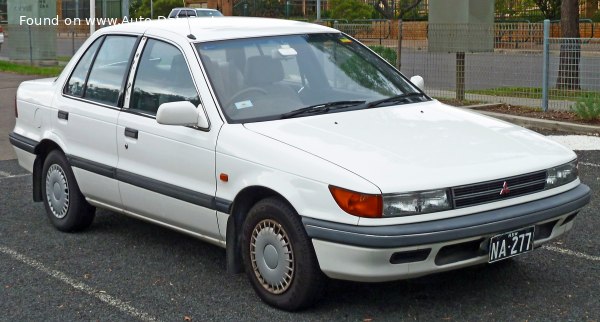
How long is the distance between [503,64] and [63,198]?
28.4 ft

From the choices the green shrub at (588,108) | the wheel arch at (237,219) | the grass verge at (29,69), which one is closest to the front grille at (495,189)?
the wheel arch at (237,219)

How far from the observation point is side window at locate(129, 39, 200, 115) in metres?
6.14

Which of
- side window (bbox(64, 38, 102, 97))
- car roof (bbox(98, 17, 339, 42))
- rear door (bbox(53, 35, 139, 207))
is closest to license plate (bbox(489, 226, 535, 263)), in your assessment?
car roof (bbox(98, 17, 339, 42))

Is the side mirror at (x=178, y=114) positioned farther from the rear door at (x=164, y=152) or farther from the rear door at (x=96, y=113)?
the rear door at (x=96, y=113)

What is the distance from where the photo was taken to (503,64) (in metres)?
14.4

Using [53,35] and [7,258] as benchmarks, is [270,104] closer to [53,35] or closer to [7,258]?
[7,258]

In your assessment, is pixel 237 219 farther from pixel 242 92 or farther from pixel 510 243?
pixel 510 243

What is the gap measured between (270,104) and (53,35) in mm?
22841

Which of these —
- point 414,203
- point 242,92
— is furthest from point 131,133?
point 414,203

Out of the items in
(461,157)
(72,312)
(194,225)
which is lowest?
(72,312)

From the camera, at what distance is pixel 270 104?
5945mm

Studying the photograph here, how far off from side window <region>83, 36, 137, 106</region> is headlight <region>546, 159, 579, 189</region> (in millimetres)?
2913

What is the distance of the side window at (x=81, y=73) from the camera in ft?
23.6

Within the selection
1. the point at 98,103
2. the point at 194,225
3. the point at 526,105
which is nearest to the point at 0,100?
the point at 526,105
